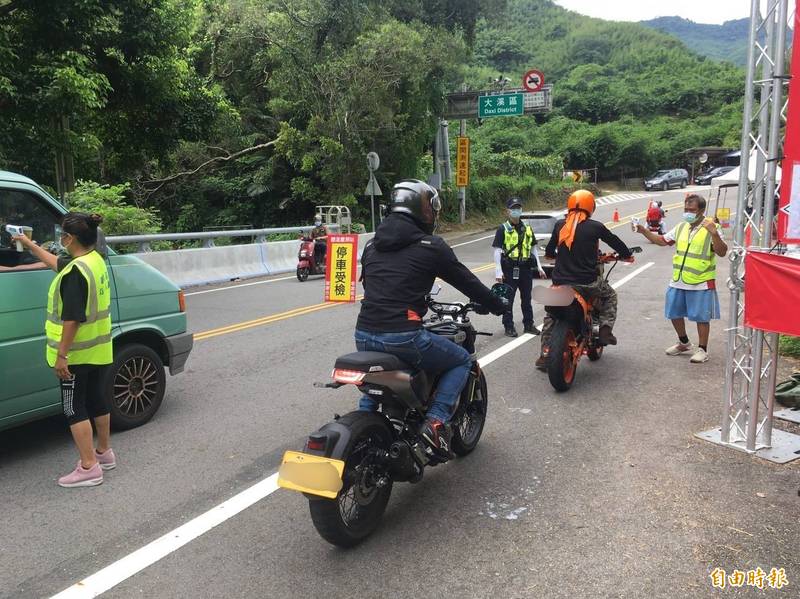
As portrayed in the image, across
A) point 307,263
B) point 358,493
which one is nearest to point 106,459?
point 358,493

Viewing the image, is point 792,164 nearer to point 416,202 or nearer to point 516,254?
point 416,202

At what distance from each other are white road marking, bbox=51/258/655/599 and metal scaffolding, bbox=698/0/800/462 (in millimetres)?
3471

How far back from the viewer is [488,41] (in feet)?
343

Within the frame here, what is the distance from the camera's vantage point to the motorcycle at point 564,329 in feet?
20.7

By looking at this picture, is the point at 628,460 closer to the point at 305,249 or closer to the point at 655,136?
the point at 305,249

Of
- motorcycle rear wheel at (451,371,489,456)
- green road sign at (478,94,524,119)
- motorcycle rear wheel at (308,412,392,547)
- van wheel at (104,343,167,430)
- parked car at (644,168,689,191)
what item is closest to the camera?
motorcycle rear wheel at (308,412,392,547)

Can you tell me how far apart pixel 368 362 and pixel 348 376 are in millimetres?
135

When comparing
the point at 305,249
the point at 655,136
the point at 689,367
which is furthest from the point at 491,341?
the point at 655,136

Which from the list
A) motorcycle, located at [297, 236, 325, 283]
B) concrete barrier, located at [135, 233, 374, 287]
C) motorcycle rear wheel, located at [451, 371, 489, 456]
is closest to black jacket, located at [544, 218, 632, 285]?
motorcycle rear wheel, located at [451, 371, 489, 456]

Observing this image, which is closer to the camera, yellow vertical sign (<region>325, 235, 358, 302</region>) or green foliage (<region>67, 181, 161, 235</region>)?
yellow vertical sign (<region>325, 235, 358, 302</region>)

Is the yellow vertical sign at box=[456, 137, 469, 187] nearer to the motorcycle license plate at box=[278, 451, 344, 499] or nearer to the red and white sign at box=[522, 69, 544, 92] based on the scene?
the red and white sign at box=[522, 69, 544, 92]

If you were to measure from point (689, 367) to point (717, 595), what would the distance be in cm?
460

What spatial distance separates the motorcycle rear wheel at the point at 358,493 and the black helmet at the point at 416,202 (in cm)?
122

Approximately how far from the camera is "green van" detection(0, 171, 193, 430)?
186 inches
